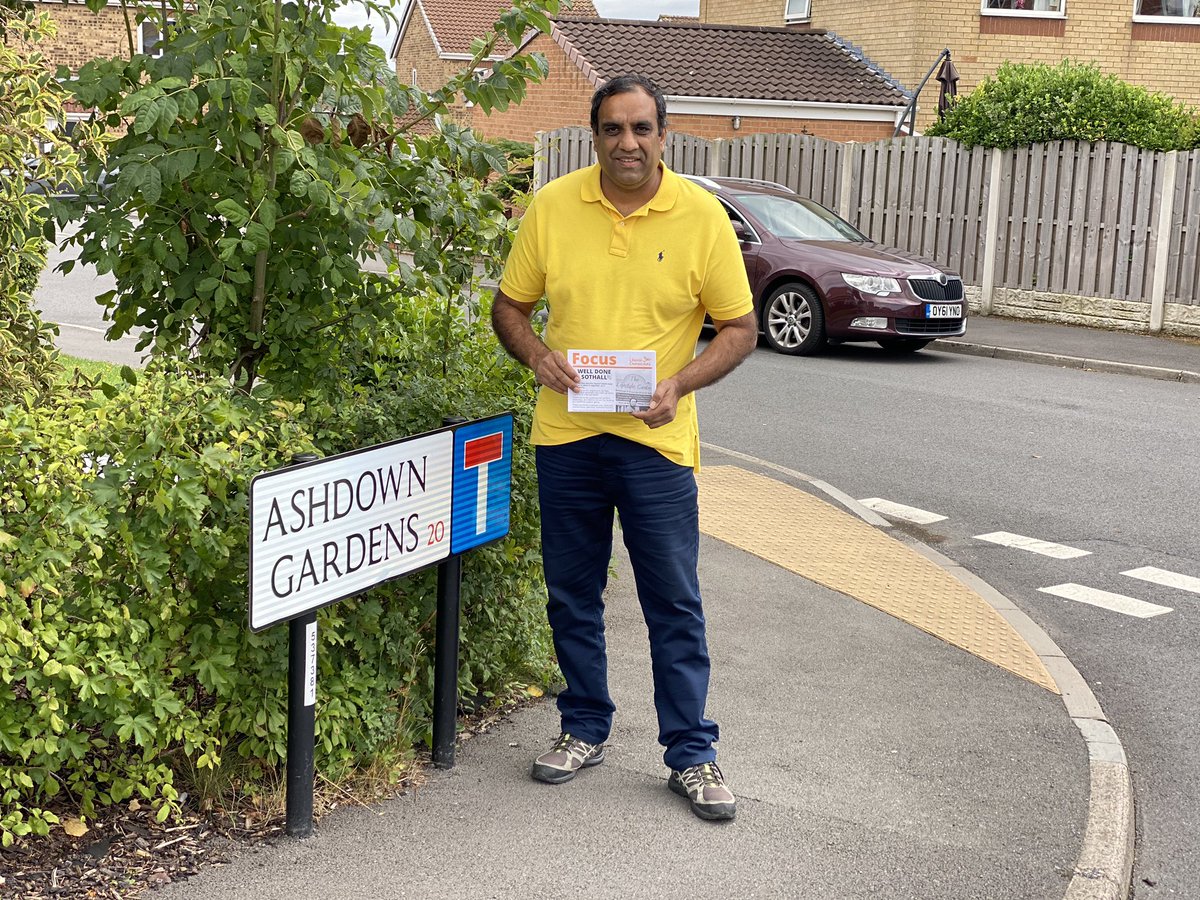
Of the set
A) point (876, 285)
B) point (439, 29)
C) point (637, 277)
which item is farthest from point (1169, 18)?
point (439, 29)

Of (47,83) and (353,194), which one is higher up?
(47,83)

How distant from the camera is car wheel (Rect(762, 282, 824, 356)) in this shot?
1478cm

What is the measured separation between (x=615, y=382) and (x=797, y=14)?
93.7ft

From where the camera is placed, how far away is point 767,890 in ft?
11.9

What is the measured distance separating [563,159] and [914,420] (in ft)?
49.0

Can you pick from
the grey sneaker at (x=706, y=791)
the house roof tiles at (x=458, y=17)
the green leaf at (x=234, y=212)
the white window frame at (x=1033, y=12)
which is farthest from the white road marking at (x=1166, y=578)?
the house roof tiles at (x=458, y=17)

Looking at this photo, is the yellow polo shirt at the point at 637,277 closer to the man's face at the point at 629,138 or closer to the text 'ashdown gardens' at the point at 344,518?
the man's face at the point at 629,138

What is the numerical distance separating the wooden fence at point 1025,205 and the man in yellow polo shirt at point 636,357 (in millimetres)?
12057

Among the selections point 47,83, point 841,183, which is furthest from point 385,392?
point 841,183

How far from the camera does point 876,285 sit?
1455 cm

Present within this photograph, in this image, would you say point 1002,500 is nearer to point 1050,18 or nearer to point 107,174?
point 107,174

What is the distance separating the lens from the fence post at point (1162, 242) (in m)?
16.6

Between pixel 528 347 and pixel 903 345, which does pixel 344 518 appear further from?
pixel 903 345

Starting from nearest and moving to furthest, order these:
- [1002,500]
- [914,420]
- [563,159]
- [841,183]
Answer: [1002,500], [914,420], [841,183], [563,159]
